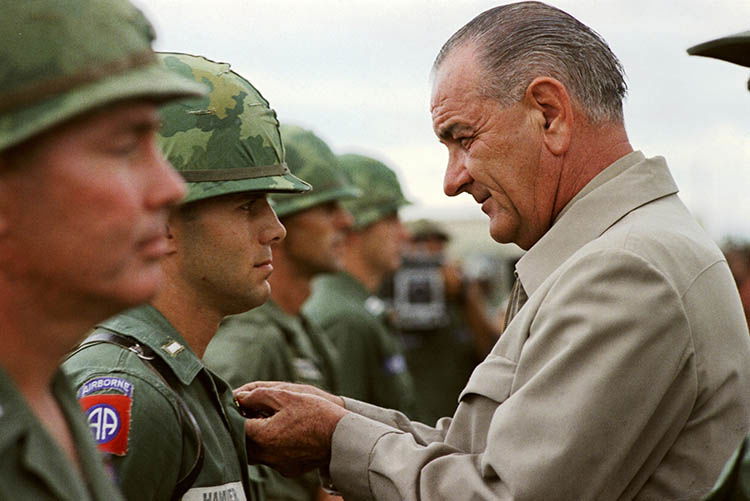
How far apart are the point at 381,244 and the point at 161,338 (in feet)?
20.9

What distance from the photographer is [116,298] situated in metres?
1.60

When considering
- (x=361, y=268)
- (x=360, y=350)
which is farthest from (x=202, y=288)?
(x=361, y=268)

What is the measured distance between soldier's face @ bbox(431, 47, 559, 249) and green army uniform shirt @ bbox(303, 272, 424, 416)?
4.11 metres

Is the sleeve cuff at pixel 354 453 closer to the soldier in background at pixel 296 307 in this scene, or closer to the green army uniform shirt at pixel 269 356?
the green army uniform shirt at pixel 269 356

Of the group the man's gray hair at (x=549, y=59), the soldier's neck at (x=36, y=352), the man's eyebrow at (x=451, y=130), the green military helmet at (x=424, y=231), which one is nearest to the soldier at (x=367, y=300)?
the green military helmet at (x=424, y=231)

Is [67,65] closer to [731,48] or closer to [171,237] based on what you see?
[731,48]

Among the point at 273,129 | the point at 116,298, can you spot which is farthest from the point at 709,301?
the point at 116,298

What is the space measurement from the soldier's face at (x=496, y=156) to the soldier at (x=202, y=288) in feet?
1.81

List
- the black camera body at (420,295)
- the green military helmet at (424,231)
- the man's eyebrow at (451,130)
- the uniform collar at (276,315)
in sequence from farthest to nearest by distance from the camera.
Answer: the green military helmet at (424,231) < the black camera body at (420,295) < the uniform collar at (276,315) < the man's eyebrow at (451,130)

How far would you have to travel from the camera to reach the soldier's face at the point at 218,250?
3160 mm

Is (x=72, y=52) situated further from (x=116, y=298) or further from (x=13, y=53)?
(x=116, y=298)

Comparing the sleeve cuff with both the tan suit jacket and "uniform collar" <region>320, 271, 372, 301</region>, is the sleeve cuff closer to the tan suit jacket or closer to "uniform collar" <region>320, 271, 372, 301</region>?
the tan suit jacket

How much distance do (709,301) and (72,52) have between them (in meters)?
1.96

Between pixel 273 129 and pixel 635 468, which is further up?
pixel 273 129
